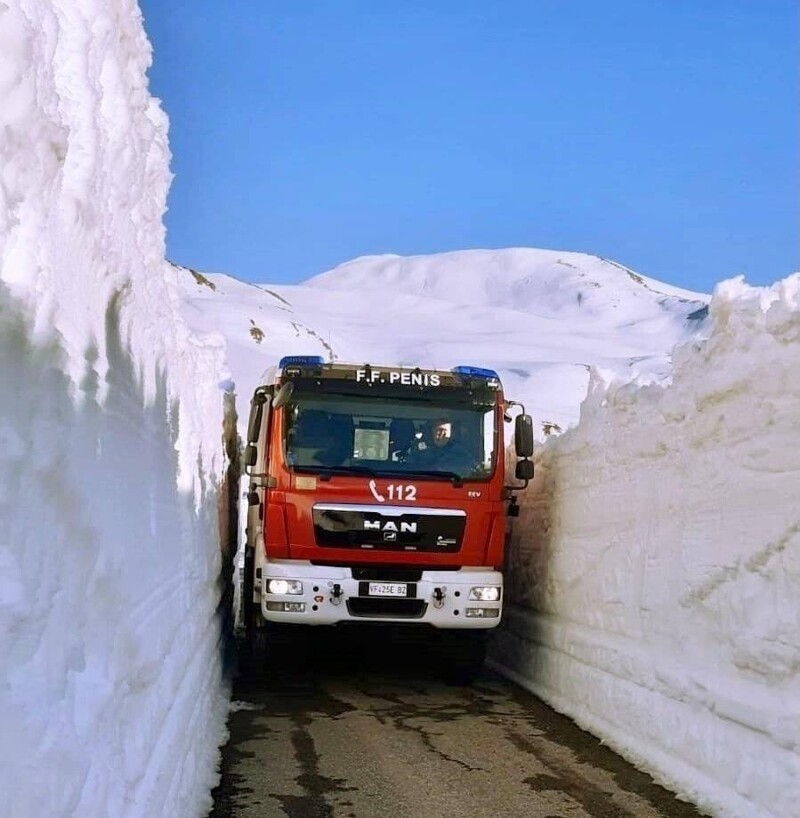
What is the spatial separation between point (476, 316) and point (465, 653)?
369 feet

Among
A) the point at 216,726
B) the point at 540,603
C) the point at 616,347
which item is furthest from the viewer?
the point at 616,347

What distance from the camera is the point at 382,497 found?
9.84m

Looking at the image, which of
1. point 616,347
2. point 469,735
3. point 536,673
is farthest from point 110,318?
point 616,347

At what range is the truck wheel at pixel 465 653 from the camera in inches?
412

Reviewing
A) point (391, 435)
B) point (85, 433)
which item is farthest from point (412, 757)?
point (85, 433)

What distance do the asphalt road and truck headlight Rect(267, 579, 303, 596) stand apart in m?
0.94

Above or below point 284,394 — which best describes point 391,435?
below

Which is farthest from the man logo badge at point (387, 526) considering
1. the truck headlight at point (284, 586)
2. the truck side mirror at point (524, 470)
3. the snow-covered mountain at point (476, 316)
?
the snow-covered mountain at point (476, 316)

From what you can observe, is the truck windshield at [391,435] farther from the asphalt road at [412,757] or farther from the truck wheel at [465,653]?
the asphalt road at [412,757]

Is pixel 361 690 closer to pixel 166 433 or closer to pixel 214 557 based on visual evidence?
pixel 214 557

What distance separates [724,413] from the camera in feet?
21.8

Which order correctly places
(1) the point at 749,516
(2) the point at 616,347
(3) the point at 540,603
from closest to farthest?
(1) the point at 749,516 → (3) the point at 540,603 → (2) the point at 616,347

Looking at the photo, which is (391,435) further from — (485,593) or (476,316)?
(476,316)

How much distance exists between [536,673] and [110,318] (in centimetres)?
766
